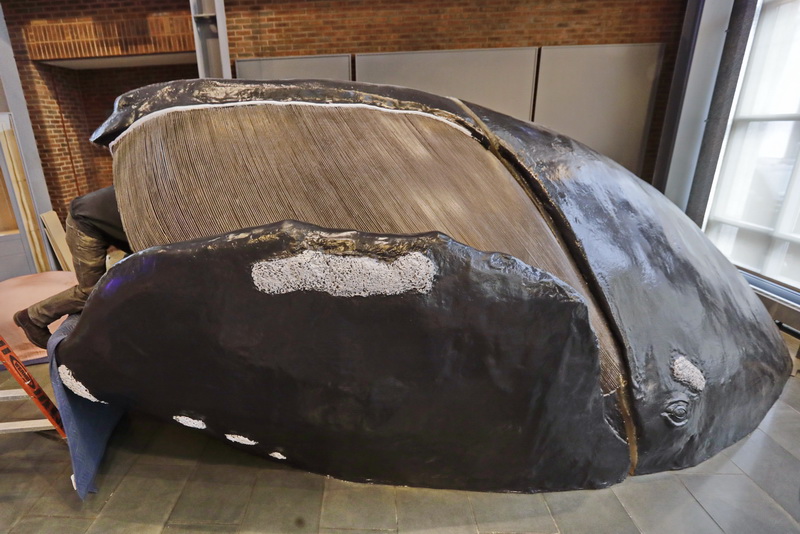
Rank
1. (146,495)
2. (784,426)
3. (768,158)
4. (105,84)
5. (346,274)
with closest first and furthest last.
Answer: (346,274)
(146,495)
(784,426)
(768,158)
(105,84)

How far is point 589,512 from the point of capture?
5.45 feet

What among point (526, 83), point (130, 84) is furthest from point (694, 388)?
point (130, 84)

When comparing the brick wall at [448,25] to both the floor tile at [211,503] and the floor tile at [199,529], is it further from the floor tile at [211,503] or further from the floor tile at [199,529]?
the floor tile at [199,529]

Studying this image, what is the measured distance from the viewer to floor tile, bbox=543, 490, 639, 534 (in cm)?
159

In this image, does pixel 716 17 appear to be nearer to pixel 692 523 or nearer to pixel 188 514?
pixel 692 523

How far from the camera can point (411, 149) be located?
158cm

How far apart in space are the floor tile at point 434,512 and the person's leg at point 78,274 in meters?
1.63

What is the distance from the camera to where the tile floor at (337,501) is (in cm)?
161

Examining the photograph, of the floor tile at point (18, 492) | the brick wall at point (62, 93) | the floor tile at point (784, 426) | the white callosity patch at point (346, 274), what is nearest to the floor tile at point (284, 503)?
the floor tile at point (18, 492)

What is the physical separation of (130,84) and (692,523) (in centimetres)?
841

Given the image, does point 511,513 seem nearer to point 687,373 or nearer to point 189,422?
point 687,373

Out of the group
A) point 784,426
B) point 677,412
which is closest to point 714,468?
point 677,412

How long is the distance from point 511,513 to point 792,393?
78.3 inches

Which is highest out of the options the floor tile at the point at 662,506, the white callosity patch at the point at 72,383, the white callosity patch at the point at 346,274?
the white callosity patch at the point at 346,274
